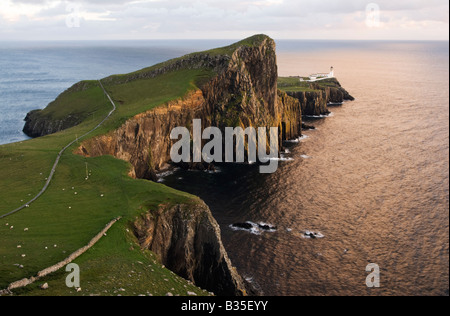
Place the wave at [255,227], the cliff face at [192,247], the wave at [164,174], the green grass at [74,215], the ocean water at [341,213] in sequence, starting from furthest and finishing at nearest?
the wave at [164,174] → the wave at [255,227] → the ocean water at [341,213] → the cliff face at [192,247] → the green grass at [74,215]

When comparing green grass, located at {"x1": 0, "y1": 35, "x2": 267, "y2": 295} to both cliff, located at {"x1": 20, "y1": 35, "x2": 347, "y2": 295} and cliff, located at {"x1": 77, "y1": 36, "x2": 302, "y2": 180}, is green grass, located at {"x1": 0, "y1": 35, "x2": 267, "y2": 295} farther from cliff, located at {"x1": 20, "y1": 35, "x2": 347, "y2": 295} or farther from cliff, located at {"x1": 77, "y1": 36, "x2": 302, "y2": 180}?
cliff, located at {"x1": 77, "y1": 36, "x2": 302, "y2": 180}

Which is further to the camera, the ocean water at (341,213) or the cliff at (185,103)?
the cliff at (185,103)

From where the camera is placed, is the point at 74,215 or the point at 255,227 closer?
the point at 74,215

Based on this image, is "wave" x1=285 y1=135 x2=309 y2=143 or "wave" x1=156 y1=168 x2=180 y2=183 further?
"wave" x1=285 y1=135 x2=309 y2=143

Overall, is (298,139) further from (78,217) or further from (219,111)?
(78,217)

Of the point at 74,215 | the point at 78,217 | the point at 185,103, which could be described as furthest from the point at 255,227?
the point at 185,103

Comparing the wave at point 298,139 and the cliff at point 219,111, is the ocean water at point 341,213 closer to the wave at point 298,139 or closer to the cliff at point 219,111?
the wave at point 298,139

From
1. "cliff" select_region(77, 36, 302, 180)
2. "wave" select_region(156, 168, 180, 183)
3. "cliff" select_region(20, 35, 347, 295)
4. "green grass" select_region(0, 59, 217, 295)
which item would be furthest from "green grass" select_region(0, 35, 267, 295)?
"wave" select_region(156, 168, 180, 183)

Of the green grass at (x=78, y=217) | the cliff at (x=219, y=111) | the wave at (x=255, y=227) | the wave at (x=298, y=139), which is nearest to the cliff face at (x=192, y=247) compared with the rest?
the green grass at (x=78, y=217)

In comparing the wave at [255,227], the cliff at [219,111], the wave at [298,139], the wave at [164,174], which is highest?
the cliff at [219,111]
